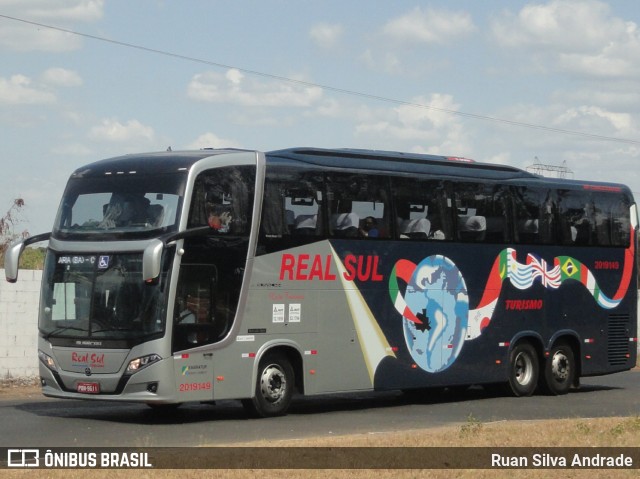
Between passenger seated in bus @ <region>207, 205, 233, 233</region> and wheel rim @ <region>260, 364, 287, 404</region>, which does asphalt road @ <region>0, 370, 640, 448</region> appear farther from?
passenger seated in bus @ <region>207, 205, 233, 233</region>

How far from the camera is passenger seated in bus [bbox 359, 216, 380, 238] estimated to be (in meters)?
20.8

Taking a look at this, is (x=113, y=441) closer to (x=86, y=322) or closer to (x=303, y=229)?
(x=86, y=322)

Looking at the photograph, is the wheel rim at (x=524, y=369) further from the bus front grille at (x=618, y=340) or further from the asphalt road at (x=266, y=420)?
the bus front grille at (x=618, y=340)

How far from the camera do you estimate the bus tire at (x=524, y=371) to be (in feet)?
79.1

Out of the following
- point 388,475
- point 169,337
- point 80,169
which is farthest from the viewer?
point 80,169

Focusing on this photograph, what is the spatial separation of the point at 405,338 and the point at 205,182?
17.1 feet

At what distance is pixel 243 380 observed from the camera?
62.0 ft

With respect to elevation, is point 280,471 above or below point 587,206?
below

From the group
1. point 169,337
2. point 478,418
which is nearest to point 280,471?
point 169,337

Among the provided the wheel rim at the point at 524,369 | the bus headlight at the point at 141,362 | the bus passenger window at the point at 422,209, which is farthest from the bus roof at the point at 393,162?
the bus headlight at the point at 141,362

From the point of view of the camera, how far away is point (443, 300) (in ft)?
73.5

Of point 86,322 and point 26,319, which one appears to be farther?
point 26,319

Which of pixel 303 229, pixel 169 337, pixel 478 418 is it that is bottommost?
pixel 478 418

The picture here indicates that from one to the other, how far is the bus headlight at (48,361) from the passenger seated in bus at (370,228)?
17.7ft
